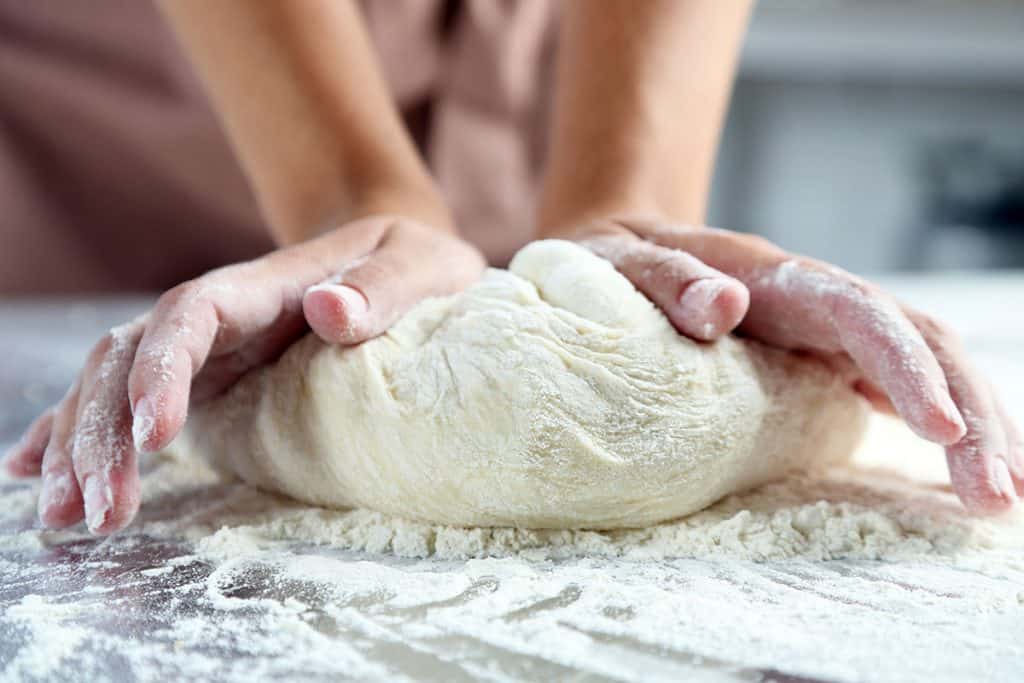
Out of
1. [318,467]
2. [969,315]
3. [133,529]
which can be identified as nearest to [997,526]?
[318,467]

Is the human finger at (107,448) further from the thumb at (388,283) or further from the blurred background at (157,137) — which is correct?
the blurred background at (157,137)

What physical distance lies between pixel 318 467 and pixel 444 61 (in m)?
1.29

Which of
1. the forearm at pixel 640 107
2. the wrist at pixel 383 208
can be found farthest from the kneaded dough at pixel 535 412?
the forearm at pixel 640 107

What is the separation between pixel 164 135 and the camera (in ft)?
6.06

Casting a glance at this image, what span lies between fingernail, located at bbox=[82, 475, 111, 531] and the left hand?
0.49m

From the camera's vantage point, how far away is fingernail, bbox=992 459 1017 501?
30.4 inches

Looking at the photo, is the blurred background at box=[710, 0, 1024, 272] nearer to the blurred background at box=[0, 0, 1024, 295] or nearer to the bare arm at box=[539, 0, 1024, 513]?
the blurred background at box=[0, 0, 1024, 295]

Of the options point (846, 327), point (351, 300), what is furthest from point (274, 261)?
point (846, 327)

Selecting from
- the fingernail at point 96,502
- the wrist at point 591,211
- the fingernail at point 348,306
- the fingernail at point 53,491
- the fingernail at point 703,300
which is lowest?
the fingernail at point 53,491

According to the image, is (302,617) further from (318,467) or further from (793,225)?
(793,225)

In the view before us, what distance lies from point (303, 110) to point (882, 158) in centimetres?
343

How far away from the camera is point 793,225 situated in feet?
13.8

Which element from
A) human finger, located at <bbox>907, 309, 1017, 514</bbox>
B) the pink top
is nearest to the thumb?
human finger, located at <bbox>907, 309, 1017, 514</bbox>

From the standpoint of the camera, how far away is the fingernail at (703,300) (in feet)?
2.72
